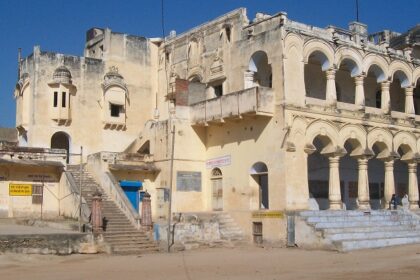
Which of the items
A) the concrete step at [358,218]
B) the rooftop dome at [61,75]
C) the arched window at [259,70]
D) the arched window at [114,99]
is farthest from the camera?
the arched window at [114,99]

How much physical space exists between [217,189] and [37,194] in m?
8.38

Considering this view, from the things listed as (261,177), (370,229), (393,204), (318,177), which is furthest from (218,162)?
(393,204)

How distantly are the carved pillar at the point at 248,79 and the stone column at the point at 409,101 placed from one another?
8596 mm

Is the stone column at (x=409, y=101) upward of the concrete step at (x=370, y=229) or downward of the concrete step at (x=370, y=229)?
upward

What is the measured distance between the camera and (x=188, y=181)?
2962cm

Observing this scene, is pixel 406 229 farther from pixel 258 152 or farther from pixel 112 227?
pixel 112 227

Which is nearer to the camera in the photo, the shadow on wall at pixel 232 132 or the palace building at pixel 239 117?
the palace building at pixel 239 117

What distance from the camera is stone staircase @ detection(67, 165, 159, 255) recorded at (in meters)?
23.5

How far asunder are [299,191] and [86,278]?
481 inches

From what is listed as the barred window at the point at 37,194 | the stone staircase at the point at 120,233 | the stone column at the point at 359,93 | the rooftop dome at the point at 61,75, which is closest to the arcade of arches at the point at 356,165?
the stone column at the point at 359,93

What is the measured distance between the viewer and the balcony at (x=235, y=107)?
86.7 feet

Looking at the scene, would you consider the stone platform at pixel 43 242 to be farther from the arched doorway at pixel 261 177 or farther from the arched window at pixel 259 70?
the arched window at pixel 259 70

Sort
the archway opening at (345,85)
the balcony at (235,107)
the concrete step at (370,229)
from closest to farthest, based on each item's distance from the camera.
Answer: the concrete step at (370,229) → the balcony at (235,107) → the archway opening at (345,85)

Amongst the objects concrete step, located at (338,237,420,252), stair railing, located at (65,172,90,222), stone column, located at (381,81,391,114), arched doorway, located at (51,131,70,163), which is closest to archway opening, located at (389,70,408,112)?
stone column, located at (381,81,391,114)
